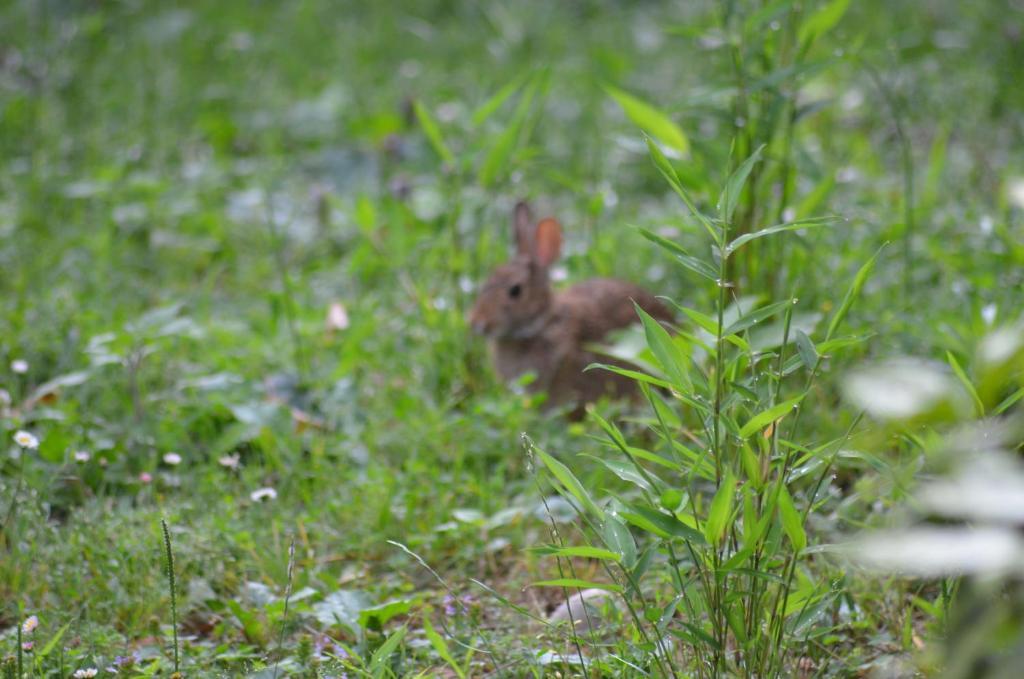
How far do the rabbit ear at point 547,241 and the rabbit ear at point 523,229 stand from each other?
32mm

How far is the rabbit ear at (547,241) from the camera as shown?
13.2 feet

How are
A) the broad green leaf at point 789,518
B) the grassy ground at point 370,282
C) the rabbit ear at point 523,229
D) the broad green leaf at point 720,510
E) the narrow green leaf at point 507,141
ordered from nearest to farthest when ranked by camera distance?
1. the broad green leaf at point 720,510
2. the broad green leaf at point 789,518
3. the grassy ground at point 370,282
4. the narrow green leaf at point 507,141
5. the rabbit ear at point 523,229

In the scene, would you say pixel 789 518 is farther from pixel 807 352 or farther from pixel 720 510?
pixel 807 352

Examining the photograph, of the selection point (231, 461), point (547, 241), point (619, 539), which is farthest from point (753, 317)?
point (547, 241)

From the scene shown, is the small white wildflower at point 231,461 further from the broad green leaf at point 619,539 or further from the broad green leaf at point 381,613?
the broad green leaf at point 619,539

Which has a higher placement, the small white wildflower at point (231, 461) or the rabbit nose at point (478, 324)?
the rabbit nose at point (478, 324)

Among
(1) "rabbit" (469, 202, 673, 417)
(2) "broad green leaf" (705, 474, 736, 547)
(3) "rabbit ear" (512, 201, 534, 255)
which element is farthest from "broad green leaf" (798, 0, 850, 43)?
(2) "broad green leaf" (705, 474, 736, 547)

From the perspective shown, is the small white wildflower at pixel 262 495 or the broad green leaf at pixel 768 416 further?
the small white wildflower at pixel 262 495

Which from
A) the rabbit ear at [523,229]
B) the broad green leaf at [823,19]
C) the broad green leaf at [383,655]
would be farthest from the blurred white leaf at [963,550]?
the rabbit ear at [523,229]

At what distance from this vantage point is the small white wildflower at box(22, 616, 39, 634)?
7.59ft

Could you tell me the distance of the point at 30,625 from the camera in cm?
231

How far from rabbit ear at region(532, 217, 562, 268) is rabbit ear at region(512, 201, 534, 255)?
1.3 inches

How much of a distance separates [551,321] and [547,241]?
32 cm

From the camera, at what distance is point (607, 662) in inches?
80.6
